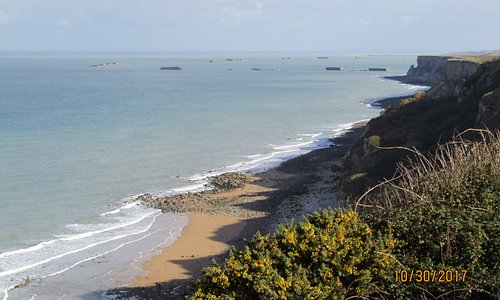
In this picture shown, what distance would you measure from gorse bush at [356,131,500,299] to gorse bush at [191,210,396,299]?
44cm

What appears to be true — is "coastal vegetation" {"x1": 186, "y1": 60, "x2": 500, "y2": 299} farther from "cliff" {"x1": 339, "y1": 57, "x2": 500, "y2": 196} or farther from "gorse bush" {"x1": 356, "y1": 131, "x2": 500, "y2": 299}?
"cliff" {"x1": 339, "y1": 57, "x2": 500, "y2": 196}

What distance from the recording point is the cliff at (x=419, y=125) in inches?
1063

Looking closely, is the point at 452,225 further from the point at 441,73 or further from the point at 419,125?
the point at 441,73

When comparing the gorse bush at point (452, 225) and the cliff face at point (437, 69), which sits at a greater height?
the cliff face at point (437, 69)

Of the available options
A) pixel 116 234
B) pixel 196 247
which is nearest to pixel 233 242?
pixel 196 247

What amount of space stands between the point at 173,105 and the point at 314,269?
76.6 m

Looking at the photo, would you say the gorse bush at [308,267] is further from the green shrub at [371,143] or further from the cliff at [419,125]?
the green shrub at [371,143]

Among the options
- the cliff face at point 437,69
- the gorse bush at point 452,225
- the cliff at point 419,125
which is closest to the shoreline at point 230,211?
the cliff at point 419,125

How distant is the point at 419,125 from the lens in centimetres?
3391

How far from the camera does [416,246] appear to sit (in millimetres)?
8664

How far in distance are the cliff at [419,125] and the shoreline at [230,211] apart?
6.89 feet

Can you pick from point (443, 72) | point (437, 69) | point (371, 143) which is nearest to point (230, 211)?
point (371, 143)

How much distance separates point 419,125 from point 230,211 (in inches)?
542

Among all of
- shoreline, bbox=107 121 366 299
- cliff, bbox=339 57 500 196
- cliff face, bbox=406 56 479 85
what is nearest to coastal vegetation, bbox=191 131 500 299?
shoreline, bbox=107 121 366 299
